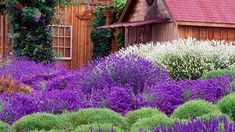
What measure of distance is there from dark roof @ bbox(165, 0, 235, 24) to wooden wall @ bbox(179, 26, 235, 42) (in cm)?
48

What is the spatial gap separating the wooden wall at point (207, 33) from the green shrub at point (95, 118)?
1429cm

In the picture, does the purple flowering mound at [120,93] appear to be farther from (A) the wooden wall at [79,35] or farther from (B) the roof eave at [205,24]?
(A) the wooden wall at [79,35]

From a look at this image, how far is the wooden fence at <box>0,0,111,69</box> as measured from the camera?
25453 millimetres

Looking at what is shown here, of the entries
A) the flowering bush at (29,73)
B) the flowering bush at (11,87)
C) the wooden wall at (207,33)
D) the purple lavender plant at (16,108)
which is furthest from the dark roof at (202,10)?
the purple lavender plant at (16,108)

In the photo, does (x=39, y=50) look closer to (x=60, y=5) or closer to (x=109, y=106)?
(x=60, y=5)

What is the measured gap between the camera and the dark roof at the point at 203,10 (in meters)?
20.4

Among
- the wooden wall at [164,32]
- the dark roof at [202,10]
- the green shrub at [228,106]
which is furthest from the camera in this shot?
the wooden wall at [164,32]

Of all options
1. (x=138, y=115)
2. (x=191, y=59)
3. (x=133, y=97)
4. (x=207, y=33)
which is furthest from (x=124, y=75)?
(x=207, y=33)

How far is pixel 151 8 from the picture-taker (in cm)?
2302

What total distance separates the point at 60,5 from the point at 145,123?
50.5 feet

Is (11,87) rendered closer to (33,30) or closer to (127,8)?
(33,30)

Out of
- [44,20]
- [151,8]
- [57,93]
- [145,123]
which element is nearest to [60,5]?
[44,20]

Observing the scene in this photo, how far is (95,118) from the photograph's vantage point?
6.60m

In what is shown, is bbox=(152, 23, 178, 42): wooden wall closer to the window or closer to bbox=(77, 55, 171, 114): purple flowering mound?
the window
